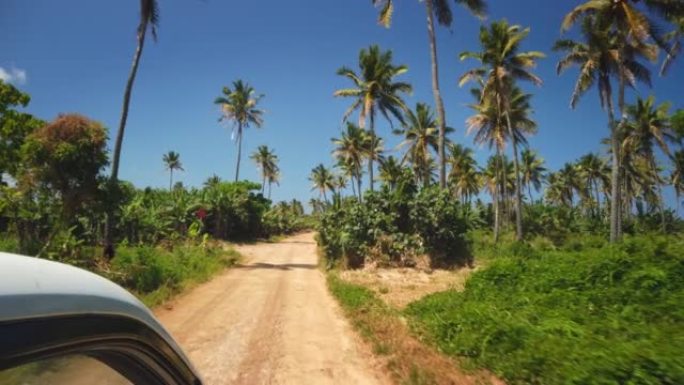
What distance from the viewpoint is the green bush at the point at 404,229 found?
21172mm

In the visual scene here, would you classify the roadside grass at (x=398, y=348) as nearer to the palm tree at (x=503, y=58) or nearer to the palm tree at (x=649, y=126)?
the palm tree at (x=503, y=58)

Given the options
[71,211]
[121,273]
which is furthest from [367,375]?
[71,211]

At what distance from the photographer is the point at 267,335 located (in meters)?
10.2

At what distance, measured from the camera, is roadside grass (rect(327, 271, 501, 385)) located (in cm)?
712

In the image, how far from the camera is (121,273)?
15094 mm

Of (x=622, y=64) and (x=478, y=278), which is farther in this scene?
(x=622, y=64)

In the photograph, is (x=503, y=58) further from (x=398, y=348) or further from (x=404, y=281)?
(x=398, y=348)

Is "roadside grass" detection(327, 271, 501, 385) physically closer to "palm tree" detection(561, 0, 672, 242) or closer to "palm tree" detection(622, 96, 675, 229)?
"palm tree" detection(561, 0, 672, 242)

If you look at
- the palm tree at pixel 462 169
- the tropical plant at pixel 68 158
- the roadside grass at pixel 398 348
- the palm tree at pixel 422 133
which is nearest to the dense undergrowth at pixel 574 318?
the roadside grass at pixel 398 348

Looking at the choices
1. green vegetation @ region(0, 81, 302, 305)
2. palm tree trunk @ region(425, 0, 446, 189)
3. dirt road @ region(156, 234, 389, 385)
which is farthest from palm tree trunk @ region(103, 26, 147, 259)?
palm tree trunk @ region(425, 0, 446, 189)

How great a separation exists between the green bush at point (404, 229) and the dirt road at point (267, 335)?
4.36 m

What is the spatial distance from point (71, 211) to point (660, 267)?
17286 mm

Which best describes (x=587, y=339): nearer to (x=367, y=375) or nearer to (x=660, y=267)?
(x=367, y=375)

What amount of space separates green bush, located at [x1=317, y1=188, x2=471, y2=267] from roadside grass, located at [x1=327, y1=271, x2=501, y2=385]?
7.36 meters
